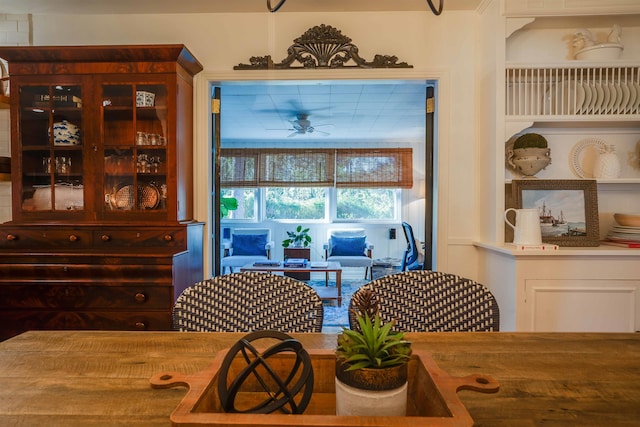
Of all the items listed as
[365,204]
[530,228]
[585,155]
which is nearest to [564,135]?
[585,155]

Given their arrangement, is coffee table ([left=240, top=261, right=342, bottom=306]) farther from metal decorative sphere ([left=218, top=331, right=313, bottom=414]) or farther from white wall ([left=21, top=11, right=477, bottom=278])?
metal decorative sphere ([left=218, top=331, right=313, bottom=414])

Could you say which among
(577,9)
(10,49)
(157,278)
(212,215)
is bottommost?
(157,278)

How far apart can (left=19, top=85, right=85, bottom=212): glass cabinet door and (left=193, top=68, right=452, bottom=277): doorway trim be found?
2.25 ft

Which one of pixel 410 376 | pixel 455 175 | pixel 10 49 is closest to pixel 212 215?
pixel 10 49

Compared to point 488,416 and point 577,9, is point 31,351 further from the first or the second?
point 577,9

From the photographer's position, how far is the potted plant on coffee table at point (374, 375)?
562mm

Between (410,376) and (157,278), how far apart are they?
168 cm

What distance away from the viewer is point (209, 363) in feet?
2.88

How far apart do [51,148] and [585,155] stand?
10.9 feet

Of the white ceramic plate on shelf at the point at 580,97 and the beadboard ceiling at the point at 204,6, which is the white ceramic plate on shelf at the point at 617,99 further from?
the beadboard ceiling at the point at 204,6

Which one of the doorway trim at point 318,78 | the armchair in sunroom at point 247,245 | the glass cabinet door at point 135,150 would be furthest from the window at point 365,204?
the glass cabinet door at point 135,150

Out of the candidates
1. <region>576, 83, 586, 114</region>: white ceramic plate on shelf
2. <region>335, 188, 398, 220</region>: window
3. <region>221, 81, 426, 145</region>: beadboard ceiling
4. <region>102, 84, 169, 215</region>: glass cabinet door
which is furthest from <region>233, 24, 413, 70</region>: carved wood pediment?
<region>335, 188, 398, 220</region>: window

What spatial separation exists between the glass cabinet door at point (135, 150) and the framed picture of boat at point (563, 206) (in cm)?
215

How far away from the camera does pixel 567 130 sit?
94.2 inches
